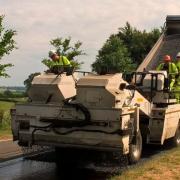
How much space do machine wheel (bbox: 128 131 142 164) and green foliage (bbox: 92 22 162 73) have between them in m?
33.8

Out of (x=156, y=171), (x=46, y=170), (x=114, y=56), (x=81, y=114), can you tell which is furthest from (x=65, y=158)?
(x=114, y=56)

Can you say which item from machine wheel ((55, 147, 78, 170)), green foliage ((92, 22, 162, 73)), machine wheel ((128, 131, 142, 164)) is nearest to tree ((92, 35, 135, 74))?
green foliage ((92, 22, 162, 73))

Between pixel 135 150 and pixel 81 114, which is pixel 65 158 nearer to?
pixel 135 150

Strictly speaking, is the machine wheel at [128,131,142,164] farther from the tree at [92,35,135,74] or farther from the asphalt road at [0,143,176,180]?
the tree at [92,35,135,74]

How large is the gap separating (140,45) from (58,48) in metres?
21.2

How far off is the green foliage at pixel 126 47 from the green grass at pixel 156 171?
112 ft

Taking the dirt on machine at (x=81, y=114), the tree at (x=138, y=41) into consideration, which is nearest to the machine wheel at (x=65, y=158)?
the dirt on machine at (x=81, y=114)

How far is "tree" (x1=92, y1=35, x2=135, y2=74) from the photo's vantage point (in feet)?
146

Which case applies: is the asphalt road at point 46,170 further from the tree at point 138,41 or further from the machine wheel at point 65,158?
the tree at point 138,41

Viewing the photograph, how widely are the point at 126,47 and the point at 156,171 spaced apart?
42273 millimetres

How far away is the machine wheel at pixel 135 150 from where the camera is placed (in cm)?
1063

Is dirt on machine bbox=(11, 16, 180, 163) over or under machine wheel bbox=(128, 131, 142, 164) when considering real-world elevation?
over

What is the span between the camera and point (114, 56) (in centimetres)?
4684

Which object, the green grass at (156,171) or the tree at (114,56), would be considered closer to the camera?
the green grass at (156,171)
